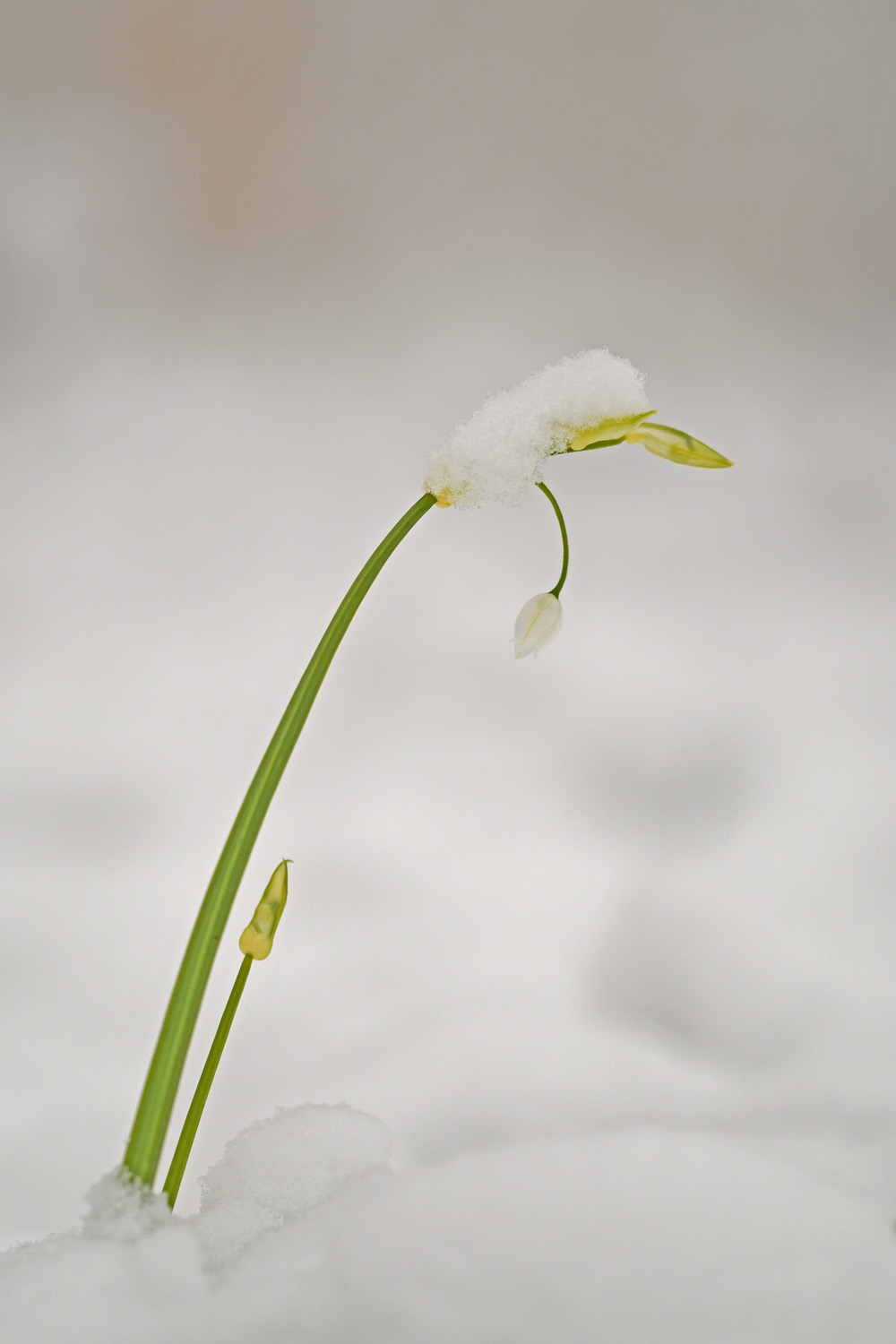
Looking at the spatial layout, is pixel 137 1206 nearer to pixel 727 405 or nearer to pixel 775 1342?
pixel 775 1342

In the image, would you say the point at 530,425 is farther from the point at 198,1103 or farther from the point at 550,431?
the point at 198,1103

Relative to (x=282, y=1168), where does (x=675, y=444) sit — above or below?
above

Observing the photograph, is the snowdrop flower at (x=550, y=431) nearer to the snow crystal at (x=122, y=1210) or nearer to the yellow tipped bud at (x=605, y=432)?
the yellow tipped bud at (x=605, y=432)

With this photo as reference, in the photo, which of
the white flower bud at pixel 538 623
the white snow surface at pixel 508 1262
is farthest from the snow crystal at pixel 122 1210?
the white flower bud at pixel 538 623

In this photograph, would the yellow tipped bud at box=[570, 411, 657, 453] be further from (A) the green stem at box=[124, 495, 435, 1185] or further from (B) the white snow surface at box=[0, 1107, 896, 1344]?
(B) the white snow surface at box=[0, 1107, 896, 1344]

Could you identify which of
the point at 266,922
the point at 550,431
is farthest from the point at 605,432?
the point at 266,922
